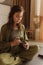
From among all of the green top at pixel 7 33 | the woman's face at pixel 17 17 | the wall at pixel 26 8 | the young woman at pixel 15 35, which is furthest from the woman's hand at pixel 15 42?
the wall at pixel 26 8

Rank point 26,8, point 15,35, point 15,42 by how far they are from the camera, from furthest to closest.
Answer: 1. point 26,8
2. point 15,35
3. point 15,42

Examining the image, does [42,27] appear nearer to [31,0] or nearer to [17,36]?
[31,0]

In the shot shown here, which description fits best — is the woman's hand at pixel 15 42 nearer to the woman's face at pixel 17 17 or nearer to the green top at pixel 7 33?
the green top at pixel 7 33

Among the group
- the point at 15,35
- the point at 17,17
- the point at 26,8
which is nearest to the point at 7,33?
the point at 15,35

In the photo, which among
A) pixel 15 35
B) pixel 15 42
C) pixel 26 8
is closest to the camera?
pixel 15 42

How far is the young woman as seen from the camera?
2.01 metres

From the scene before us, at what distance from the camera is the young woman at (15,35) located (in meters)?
2.01

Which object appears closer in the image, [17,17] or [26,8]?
[17,17]

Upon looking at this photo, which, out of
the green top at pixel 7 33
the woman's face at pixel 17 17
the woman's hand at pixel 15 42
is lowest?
the woman's hand at pixel 15 42

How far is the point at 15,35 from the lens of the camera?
6.89ft

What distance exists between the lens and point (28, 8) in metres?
3.84

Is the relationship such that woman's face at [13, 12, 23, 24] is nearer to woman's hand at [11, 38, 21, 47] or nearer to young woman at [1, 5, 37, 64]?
young woman at [1, 5, 37, 64]

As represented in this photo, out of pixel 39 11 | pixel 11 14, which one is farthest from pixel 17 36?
pixel 39 11

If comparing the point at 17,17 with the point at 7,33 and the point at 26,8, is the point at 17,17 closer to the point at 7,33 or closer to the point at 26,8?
the point at 7,33
